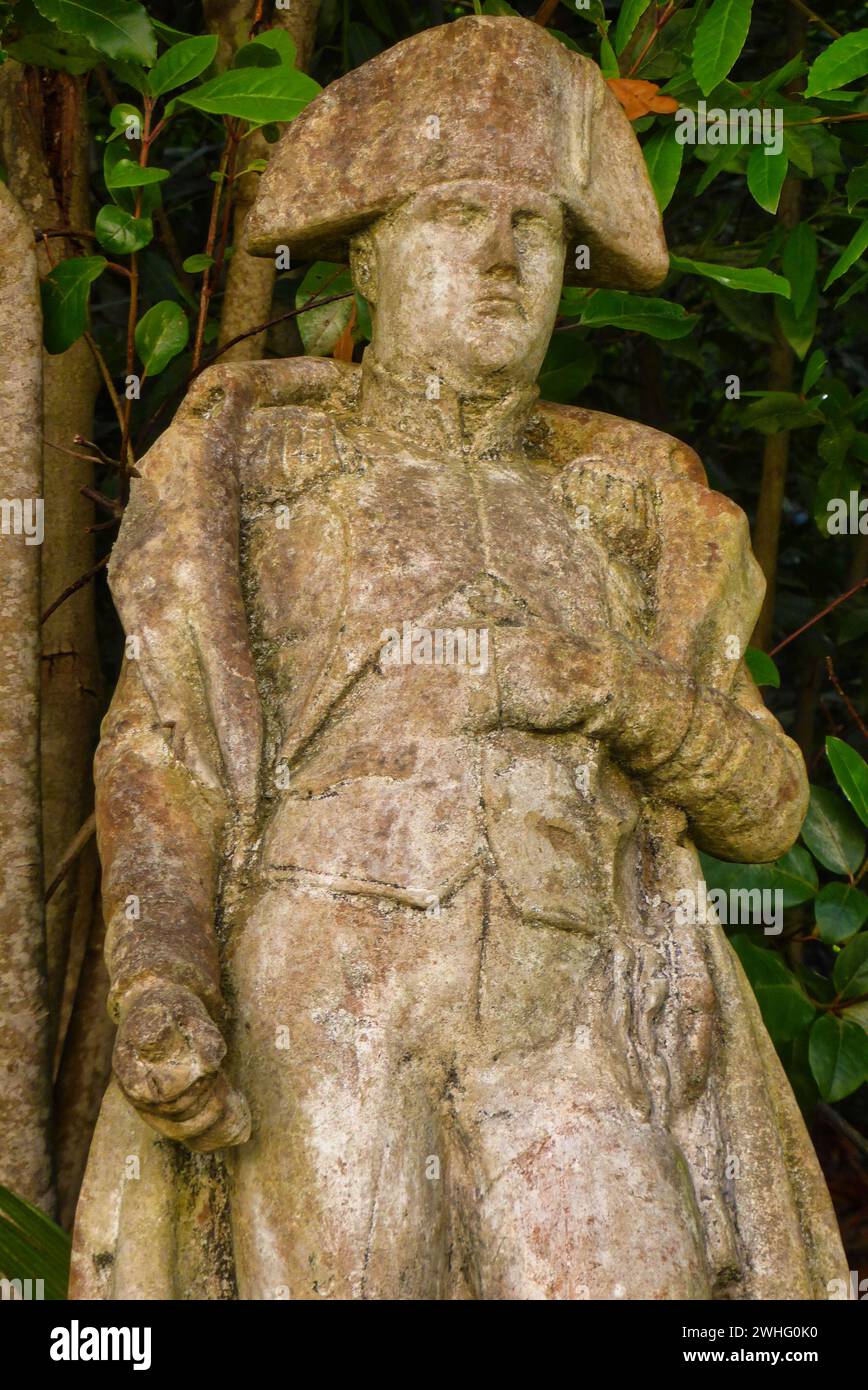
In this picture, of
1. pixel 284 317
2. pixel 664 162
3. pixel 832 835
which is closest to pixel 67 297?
pixel 284 317

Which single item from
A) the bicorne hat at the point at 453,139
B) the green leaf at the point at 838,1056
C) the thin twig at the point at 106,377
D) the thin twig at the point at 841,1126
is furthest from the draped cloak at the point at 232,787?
the thin twig at the point at 841,1126

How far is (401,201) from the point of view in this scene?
11.7ft

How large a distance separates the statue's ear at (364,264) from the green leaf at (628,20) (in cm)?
112

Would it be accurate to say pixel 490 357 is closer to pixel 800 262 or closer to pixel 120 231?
pixel 120 231

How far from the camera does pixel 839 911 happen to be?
478 cm

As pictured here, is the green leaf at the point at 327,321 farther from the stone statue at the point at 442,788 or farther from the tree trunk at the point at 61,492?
the stone statue at the point at 442,788

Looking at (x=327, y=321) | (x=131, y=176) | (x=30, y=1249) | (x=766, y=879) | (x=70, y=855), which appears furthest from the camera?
(x=766, y=879)

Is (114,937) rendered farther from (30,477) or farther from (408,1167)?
(30,477)

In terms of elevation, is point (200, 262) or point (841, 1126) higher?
point (200, 262)

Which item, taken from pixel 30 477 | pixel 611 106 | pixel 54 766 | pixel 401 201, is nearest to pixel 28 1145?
pixel 54 766

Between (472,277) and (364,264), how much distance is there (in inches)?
10.2

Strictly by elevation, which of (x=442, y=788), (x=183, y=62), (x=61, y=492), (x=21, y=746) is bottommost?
(x=442, y=788)

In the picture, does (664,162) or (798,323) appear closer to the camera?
(664,162)

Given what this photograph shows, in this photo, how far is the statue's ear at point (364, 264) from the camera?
3.66 meters
